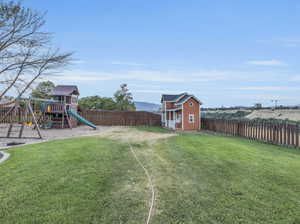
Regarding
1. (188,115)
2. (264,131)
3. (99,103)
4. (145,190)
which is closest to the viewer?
(145,190)

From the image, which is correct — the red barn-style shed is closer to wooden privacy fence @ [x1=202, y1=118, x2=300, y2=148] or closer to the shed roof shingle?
the shed roof shingle

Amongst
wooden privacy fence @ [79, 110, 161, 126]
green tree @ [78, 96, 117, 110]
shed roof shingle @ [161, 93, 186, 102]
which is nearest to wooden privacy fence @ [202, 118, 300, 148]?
shed roof shingle @ [161, 93, 186, 102]

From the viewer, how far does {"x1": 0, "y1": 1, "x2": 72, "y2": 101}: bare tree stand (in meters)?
5.70

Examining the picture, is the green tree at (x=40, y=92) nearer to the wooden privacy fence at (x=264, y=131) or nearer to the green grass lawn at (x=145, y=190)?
the green grass lawn at (x=145, y=190)

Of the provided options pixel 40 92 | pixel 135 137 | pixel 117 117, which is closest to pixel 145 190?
pixel 135 137

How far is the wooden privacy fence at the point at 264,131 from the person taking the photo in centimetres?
850

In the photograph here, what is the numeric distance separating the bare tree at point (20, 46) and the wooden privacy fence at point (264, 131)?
10.5 meters

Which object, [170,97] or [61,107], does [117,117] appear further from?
[170,97]

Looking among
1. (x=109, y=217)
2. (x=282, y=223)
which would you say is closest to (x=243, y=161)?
(x=282, y=223)

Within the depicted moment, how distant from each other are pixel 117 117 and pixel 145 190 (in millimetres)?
17127

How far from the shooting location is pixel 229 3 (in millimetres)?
10617

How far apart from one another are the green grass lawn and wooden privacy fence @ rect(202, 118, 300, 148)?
4711 mm

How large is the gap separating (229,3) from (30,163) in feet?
39.2

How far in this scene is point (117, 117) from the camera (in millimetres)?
19891
